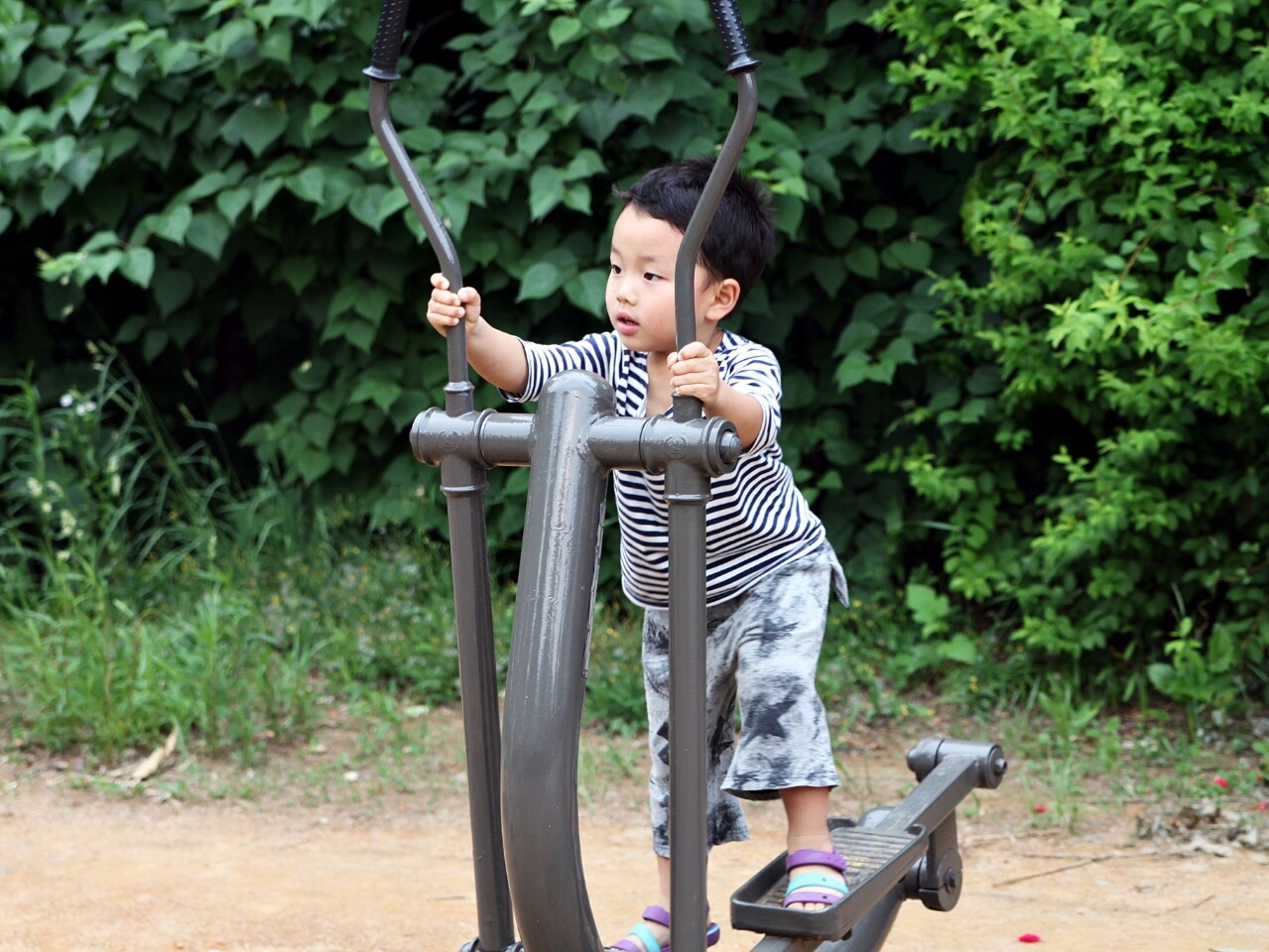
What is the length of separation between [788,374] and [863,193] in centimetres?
61

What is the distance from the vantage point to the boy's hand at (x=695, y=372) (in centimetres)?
170

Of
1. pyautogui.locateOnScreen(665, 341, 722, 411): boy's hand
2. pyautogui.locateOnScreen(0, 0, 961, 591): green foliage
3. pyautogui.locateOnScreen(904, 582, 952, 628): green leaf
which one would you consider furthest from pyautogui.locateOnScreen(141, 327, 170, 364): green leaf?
pyautogui.locateOnScreen(665, 341, 722, 411): boy's hand

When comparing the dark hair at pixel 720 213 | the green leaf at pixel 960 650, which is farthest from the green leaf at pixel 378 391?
the dark hair at pixel 720 213

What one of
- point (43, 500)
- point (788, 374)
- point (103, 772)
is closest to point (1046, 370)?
point (788, 374)

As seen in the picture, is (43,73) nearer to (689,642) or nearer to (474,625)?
(474,625)

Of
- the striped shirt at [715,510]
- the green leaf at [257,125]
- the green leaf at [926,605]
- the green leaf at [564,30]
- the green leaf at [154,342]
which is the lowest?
the green leaf at [926,605]

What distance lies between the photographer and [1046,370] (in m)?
4.01

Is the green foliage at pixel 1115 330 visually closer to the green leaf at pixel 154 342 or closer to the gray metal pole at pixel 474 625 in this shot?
the gray metal pole at pixel 474 625

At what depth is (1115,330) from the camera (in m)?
3.88

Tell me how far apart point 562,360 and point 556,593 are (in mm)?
595

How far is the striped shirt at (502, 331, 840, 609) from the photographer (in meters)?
2.19

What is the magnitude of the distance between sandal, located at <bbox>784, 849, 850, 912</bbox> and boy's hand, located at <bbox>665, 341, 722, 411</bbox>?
768 millimetres

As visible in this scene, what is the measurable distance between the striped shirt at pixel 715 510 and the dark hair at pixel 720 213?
124 millimetres

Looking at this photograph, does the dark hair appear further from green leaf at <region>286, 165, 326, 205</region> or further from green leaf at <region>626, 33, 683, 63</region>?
green leaf at <region>286, 165, 326, 205</region>
